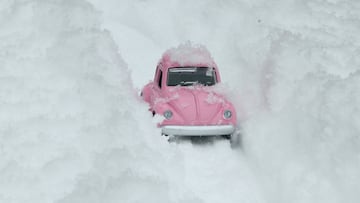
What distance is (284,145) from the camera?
6.06 meters

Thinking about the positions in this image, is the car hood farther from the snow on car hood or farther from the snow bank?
the snow bank

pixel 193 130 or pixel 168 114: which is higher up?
pixel 168 114

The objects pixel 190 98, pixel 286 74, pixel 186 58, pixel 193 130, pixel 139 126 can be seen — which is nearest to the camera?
pixel 139 126

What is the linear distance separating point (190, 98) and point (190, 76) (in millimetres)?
689

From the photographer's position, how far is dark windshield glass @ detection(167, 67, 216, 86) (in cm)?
761

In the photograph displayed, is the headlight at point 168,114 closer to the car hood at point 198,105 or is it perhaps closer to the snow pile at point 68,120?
the car hood at point 198,105

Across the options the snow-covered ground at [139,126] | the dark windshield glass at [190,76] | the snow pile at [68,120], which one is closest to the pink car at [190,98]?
the dark windshield glass at [190,76]

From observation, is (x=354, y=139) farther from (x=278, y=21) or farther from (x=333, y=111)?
(x=278, y=21)

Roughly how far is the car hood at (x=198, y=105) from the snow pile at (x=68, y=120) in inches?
21.4

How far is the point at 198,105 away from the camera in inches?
274

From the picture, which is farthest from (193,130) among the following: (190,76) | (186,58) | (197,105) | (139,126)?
(186,58)

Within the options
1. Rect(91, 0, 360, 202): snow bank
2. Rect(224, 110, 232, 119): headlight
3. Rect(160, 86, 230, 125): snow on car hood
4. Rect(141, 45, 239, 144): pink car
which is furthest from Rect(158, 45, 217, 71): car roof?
Rect(224, 110, 232, 119): headlight

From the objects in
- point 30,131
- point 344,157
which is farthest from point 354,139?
point 30,131

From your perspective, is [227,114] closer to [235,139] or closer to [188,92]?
[235,139]
